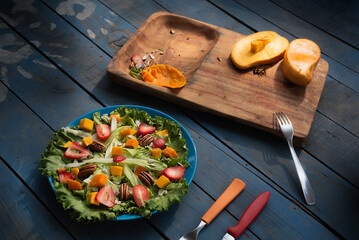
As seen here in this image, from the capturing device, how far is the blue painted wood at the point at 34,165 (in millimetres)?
1275

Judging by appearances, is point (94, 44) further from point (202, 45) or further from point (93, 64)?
point (202, 45)

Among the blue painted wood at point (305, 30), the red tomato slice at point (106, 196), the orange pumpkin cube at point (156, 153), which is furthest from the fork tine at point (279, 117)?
the red tomato slice at point (106, 196)

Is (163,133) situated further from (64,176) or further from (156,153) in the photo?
(64,176)

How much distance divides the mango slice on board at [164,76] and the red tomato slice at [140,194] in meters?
0.59

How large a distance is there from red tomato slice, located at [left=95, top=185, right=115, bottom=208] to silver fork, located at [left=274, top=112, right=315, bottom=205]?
0.77 metres

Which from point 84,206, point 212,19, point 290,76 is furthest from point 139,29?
point 84,206

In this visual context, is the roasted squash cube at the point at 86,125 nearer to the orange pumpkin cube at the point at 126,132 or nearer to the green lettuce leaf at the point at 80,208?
the orange pumpkin cube at the point at 126,132

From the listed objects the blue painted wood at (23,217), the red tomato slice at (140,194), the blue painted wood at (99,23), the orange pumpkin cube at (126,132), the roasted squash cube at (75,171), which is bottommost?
the blue painted wood at (23,217)

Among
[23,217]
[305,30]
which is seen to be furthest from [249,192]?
[305,30]

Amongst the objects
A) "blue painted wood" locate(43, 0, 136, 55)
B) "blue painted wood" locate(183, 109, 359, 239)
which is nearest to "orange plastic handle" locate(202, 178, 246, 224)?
"blue painted wood" locate(183, 109, 359, 239)

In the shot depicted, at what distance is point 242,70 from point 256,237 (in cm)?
86

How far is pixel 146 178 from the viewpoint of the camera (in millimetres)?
1271

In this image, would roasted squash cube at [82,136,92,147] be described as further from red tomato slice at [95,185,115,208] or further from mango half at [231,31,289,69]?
mango half at [231,31,289,69]

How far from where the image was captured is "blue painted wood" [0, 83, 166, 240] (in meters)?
1.28
